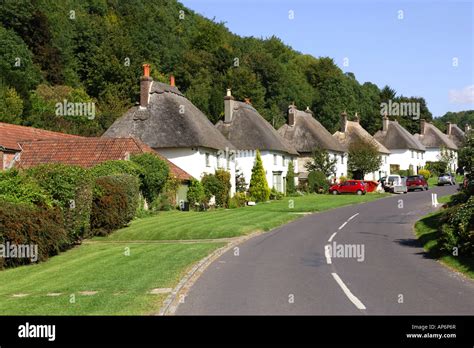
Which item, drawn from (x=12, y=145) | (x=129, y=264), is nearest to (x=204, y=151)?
(x=12, y=145)

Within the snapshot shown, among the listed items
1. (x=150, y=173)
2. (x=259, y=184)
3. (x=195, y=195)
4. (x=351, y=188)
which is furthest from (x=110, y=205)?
(x=351, y=188)

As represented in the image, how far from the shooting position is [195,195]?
39969 millimetres

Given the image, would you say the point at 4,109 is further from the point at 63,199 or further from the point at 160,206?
the point at 63,199

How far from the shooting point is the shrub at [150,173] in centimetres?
3419

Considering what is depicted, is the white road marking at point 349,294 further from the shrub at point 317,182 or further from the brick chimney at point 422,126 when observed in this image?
the brick chimney at point 422,126

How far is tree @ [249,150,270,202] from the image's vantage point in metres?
50.0

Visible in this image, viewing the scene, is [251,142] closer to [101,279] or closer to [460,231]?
[460,231]

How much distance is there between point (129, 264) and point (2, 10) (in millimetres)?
61051

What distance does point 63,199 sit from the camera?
2398cm

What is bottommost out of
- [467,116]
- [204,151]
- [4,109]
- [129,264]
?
[129,264]

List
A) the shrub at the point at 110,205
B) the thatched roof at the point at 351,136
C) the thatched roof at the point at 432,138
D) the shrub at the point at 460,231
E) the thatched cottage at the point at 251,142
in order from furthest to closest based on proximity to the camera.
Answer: the thatched roof at the point at 432,138 < the thatched roof at the point at 351,136 < the thatched cottage at the point at 251,142 < the shrub at the point at 110,205 < the shrub at the point at 460,231

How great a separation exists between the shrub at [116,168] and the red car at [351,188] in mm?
30285

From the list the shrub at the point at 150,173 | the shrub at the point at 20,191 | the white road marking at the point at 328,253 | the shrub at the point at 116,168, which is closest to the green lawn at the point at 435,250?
the white road marking at the point at 328,253

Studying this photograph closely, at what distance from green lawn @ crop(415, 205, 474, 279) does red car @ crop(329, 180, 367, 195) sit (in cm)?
3075
